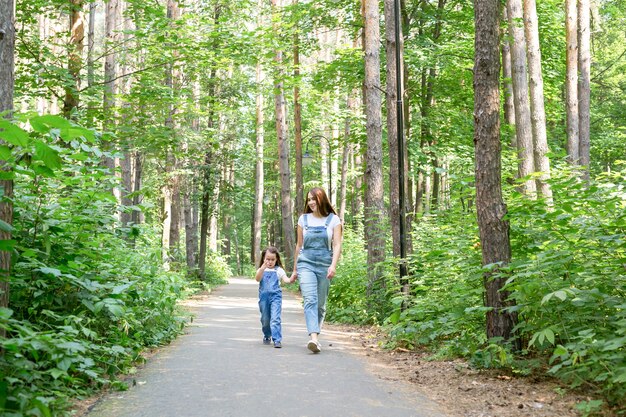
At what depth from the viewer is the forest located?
5016 millimetres

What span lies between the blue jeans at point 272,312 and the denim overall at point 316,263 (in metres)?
0.54

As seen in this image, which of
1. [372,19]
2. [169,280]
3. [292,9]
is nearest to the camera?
[169,280]

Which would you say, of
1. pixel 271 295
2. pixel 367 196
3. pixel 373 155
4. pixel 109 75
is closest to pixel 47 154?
pixel 271 295

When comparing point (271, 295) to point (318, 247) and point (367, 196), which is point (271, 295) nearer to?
point (318, 247)

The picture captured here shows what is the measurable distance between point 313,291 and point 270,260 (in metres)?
1.15

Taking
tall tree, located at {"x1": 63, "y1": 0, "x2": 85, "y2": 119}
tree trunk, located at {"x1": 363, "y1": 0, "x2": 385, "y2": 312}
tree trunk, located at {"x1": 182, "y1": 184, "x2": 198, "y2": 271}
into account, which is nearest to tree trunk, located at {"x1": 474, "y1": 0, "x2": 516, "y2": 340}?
tree trunk, located at {"x1": 363, "y1": 0, "x2": 385, "y2": 312}

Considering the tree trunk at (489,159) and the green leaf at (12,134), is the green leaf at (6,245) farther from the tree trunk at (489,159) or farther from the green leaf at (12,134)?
the tree trunk at (489,159)

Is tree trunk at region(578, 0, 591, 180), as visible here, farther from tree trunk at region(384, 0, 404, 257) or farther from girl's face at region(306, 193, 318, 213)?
girl's face at region(306, 193, 318, 213)

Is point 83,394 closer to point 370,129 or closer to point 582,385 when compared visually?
point 582,385

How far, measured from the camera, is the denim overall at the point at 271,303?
8.64m

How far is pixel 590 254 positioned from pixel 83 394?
16.7 feet

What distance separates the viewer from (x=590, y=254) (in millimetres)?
6363

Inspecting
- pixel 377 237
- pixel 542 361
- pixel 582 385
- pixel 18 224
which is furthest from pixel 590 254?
pixel 377 237

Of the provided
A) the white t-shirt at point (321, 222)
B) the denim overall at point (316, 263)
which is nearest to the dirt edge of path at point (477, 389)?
the denim overall at point (316, 263)
